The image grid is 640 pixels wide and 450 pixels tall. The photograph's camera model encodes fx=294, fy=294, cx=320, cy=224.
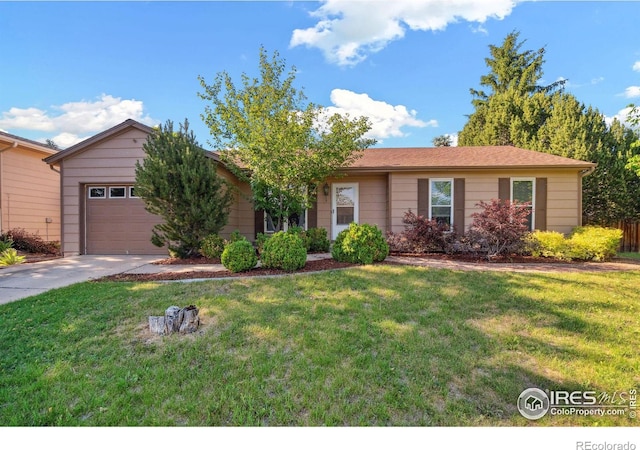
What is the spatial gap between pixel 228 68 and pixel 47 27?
165 inches

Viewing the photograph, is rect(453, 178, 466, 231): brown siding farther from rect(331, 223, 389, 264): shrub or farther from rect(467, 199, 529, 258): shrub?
rect(331, 223, 389, 264): shrub

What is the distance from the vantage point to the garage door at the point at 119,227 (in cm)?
923

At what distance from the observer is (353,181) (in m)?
10.1

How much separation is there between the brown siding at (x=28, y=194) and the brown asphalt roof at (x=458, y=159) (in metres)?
11.6

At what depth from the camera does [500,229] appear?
6.78m

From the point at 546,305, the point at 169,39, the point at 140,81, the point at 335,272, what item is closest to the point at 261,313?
the point at 335,272

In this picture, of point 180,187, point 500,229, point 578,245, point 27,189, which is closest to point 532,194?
point 578,245

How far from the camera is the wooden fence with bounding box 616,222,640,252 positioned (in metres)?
12.4

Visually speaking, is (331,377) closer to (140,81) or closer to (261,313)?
(261,313)

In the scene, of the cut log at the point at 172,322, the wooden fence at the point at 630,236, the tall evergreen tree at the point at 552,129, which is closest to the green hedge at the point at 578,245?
the tall evergreen tree at the point at 552,129

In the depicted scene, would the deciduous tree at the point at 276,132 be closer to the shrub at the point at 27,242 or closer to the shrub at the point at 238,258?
the shrub at the point at 238,258

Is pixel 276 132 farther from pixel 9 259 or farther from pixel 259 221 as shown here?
pixel 9 259

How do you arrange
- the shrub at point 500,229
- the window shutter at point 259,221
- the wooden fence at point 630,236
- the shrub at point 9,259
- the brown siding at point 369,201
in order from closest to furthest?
the shrub at point 500,229 < the shrub at point 9,259 < the brown siding at point 369,201 < the window shutter at point 259,221 < the wooden fence at point 630,236

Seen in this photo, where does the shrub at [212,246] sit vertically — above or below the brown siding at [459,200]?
below
